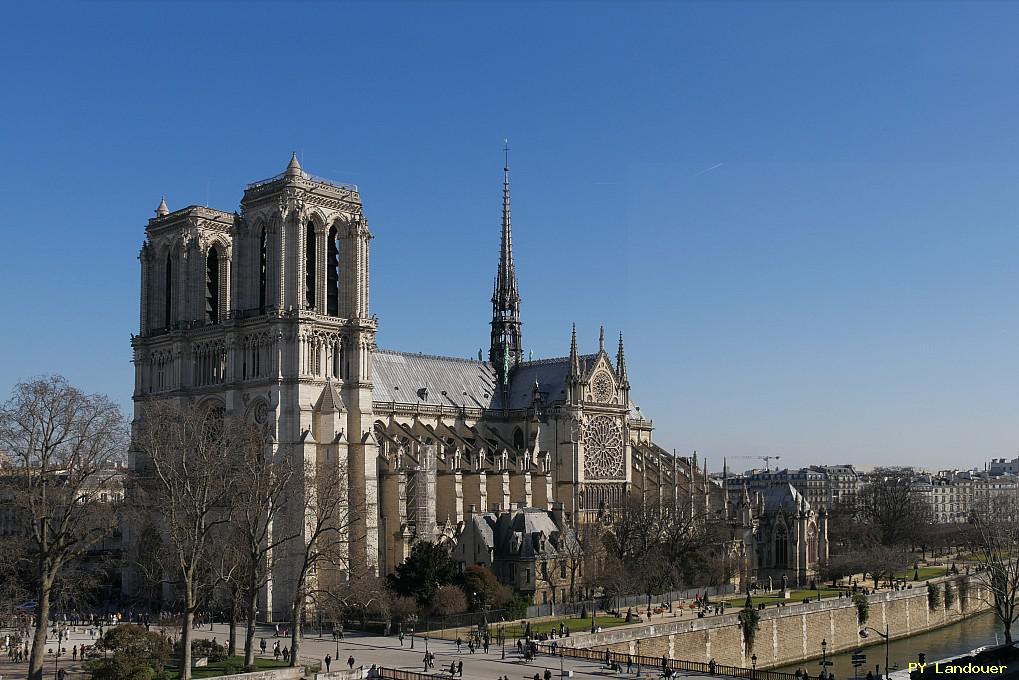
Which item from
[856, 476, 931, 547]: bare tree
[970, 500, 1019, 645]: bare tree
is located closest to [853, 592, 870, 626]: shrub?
[970, 500, 1019, 645]: bare tree

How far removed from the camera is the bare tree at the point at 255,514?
6078cm

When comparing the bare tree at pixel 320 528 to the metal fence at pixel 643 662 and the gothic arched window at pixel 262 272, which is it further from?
the gothic arched window at pixel 262 272

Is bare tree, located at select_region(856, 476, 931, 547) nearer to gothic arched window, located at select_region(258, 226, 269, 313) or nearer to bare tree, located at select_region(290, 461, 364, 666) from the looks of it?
bare tree, located at select_region(290, 461, 364, 666)

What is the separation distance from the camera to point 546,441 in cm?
10412

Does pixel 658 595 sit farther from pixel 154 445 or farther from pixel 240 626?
pixel 154 445

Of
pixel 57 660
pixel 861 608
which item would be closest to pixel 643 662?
pixel 57 660

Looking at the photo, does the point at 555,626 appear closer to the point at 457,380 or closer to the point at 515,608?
the point at 515,608

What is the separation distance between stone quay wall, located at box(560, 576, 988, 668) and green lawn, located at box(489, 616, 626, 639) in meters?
3.63

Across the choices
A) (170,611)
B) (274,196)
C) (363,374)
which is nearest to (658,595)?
(363,374)

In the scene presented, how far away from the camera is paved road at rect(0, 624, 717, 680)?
55.8 metres

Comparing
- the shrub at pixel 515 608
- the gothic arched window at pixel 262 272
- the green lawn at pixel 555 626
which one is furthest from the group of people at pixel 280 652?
the gothic arched window at pixel 262 272

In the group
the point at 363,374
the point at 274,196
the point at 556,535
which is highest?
the point at 274,196

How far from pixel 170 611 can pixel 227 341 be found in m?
19.0

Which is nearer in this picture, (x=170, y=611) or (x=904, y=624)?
(x=170, y=611)
